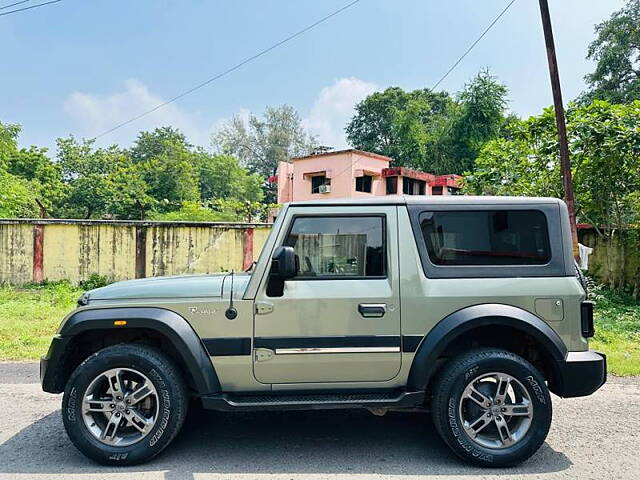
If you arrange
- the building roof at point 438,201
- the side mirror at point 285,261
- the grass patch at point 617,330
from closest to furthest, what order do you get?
the side mirror at point 285,261 < the building roof at point 438,201 < the grass patch at point 617,330

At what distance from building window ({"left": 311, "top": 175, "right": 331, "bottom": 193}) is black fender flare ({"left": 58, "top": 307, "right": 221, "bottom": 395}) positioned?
27188mm

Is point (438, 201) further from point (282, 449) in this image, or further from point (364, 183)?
point (364, 183)

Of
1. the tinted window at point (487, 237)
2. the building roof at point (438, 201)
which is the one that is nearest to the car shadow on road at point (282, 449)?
the tinted window at point (487, 237)

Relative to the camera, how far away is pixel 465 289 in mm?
3629

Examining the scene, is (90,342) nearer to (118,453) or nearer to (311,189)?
(118,453)

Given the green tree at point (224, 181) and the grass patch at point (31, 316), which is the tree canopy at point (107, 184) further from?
the grass patch at point (31, 316)

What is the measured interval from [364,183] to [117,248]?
19079 millimetres

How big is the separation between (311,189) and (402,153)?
40.1ft

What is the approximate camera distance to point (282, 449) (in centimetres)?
382

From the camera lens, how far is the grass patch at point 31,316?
290 inches

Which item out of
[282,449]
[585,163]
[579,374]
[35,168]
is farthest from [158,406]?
[35,168]

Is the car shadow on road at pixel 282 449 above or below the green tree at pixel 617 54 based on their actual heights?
below

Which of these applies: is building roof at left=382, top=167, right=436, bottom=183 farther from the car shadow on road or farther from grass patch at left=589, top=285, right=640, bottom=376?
the car shadow on road

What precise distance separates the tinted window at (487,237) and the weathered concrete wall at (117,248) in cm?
1063
